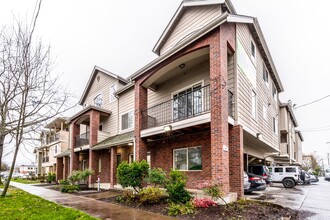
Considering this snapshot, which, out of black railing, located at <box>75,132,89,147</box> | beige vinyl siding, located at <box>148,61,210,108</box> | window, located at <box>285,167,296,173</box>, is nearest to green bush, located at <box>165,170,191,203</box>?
beige vinyl siding, located at <box>148,61,210,108</box>

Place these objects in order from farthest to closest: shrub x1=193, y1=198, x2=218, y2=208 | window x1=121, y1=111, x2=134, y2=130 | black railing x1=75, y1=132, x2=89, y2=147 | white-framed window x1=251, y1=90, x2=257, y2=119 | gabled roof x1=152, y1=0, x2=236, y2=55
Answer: black railing x1=75, y1=132, x2=89, y2=147 < window x1=121, y1=111, x2=134, y2=130 < white-framed window x1=251, y1=90, x2=257, y2=119 < gabled roof x1=152, y1=0, x2=236, y2=55 < shrub x1=193, y1=198, x2=218, y2=208

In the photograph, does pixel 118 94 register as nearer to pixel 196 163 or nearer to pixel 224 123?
pixel 196 163

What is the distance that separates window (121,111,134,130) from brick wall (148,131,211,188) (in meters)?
3.52

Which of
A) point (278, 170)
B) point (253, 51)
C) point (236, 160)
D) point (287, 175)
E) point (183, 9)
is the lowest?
point (287, 175)

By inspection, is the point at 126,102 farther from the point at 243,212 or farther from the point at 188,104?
the point at 243,212

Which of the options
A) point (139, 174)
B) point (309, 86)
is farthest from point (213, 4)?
point (309, 86)

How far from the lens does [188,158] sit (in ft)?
43.4

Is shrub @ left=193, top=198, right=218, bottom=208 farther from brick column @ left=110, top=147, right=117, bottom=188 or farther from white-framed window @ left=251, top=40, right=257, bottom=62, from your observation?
white-framed window @ left=251, top=40, right=257, bottom=62

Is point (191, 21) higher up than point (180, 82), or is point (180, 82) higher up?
point (191, 21)

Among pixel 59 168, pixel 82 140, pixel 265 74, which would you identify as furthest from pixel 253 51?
pixel 59 168

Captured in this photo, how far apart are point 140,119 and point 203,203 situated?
7.10 meters

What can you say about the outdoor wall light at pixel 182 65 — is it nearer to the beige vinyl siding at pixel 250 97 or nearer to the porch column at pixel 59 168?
the beige vinyl siding at pixel 250 97

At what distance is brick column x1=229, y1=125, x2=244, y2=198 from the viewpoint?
34.7 ft

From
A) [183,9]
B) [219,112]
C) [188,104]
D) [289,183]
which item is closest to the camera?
[219,112]
